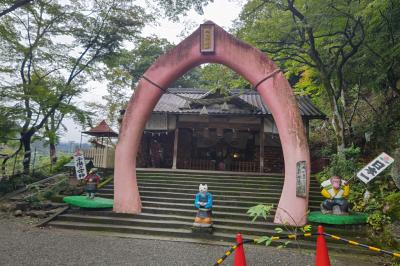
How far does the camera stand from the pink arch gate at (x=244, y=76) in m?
8.44

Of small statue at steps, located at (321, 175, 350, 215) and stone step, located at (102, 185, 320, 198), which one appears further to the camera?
stone step, located at (102, 185, 320, 198)

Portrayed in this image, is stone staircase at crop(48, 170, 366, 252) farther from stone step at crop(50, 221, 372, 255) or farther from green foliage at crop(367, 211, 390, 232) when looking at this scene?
green foliage at crop(367, 211, 390, 232)

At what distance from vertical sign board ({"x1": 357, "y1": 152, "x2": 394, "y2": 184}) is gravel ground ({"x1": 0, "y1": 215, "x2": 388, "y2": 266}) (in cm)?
245

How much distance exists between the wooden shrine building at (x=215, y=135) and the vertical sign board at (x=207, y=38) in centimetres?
536

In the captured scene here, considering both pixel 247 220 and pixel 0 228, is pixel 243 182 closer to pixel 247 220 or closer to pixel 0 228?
pixel 247 220

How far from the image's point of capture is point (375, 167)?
827 cm

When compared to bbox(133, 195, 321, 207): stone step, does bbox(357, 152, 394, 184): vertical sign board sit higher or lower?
higher

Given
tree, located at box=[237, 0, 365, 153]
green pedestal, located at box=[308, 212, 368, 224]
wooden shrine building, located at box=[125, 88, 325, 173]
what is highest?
tree, located at box=[237, 0, 365, 153]

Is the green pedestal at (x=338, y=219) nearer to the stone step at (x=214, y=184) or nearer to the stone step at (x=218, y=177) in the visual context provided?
the stone step at (x=214, y=184)

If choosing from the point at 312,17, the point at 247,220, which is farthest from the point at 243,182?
the point at 312,17

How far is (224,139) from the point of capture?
1750cm

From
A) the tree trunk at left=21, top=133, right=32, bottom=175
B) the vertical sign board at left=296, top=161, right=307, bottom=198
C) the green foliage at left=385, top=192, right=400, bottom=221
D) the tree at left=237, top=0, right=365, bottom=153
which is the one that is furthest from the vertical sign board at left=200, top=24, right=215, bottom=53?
the tree trunk at left=21, top=133, right=32, bottom=175

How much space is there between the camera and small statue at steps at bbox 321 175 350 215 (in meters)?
8.38

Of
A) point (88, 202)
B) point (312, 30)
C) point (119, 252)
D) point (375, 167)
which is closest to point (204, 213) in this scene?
point (119, 252)
